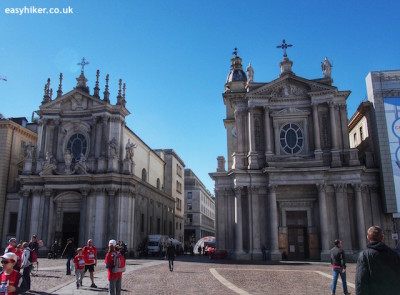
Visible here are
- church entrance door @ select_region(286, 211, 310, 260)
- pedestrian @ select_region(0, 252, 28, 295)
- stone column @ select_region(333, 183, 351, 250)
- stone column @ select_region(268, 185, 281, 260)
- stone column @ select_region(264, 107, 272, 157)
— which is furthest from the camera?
stone column @ select_region(264, 107, 272, 157)

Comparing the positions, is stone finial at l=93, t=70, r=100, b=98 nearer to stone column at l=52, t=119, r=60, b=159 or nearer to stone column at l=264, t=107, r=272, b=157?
stone column at l=52, t=119, r=60, b=159

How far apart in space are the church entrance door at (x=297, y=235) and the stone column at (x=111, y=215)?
17.4 m

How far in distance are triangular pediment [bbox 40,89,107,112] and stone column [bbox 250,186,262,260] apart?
2063 cm

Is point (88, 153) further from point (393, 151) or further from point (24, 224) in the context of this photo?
point (393, 151)

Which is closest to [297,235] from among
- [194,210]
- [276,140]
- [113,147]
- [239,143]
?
[276,140]

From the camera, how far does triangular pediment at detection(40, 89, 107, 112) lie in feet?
144

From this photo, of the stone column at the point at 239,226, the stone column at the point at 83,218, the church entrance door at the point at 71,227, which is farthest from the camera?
the church entrance door at the point at 71,227

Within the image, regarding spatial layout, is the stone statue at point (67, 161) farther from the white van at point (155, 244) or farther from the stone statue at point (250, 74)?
the stone statue at point (250, 74)

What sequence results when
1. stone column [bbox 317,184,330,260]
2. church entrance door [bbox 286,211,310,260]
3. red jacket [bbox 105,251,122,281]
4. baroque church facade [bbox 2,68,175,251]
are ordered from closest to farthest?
red jacket [bbox 105,251,122,281], stone column [bbox 317,184,330,260], church entrance door [bbox 286,211,310,260], baroque church facade [bbox 2,68,175,251]

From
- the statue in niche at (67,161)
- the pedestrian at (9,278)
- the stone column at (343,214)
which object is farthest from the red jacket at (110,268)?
the statue in niche at (67,161)

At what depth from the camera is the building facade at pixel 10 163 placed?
43.9 metres

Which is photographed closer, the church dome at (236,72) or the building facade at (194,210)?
the church dome at (236,72)

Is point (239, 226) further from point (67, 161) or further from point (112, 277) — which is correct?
point (112, 277)

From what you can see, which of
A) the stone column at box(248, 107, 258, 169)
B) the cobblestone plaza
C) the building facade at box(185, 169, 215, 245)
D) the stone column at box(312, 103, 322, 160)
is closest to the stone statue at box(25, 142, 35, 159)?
the stone column at box(248, 107, 258, 169)
